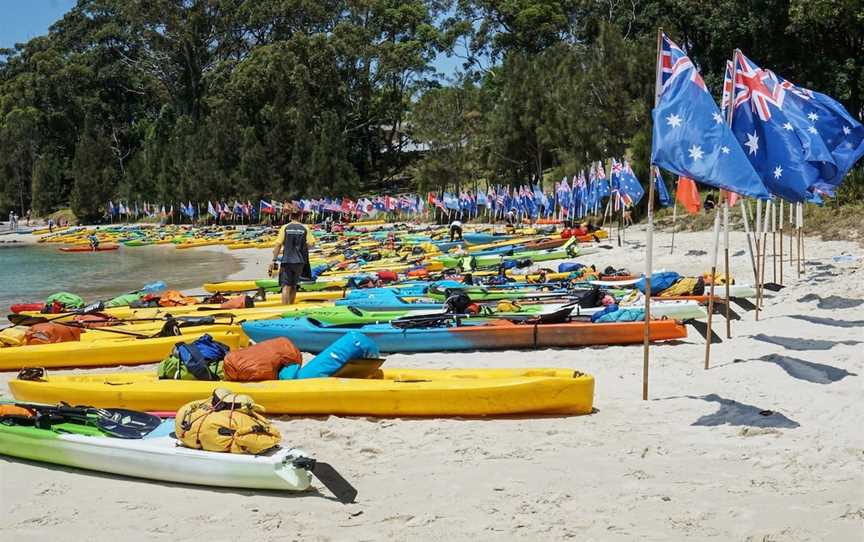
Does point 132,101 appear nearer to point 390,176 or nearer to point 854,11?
point 390,176

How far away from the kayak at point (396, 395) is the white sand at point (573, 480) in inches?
5.3

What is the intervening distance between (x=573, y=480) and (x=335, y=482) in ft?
5.14

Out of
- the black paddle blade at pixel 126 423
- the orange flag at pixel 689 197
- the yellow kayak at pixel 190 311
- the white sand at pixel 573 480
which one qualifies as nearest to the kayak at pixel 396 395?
the white sand at pixel 573 480

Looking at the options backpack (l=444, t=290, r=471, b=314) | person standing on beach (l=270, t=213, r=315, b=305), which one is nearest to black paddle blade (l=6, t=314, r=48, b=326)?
person standing on beach (l=270, t=213, r=315, b=305)

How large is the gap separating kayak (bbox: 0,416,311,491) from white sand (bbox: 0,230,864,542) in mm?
92

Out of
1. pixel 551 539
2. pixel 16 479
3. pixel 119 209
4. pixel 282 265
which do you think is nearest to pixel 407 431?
pixel 551 539

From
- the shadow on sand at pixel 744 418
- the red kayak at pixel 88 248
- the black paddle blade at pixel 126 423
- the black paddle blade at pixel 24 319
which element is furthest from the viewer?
the red kayak at pixel 88 248

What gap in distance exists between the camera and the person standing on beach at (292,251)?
1255 centimetres

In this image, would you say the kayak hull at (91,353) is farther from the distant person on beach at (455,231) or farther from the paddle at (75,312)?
the distant person on beach at (455,231)

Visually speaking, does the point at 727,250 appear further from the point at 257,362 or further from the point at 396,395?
the point at 257,362

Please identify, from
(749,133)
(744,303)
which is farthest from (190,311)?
(749,133)

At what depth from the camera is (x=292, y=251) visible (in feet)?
41.3

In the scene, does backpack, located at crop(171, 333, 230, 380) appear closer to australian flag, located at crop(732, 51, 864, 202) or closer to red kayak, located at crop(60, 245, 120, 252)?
australian flag, located at crop(732, 51, 864, 202)

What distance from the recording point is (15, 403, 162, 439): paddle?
613 centimetres
